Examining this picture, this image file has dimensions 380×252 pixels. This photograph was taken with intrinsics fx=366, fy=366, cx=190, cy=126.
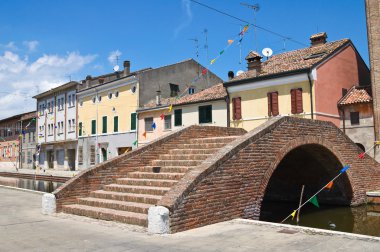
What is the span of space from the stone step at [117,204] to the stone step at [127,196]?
4.8 inches

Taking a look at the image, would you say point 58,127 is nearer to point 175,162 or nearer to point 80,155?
point 80,155

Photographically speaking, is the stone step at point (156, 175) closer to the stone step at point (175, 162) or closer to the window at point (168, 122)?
the stone step at point (175, 162)

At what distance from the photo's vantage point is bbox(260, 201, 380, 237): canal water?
11.7 metres

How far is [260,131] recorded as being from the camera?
1017 centimetres

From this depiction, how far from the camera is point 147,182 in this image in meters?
9.84

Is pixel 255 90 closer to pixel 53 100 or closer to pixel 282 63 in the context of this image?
pixel 282 63

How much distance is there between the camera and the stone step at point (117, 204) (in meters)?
8.38

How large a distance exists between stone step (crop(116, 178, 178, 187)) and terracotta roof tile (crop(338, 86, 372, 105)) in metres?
16.8

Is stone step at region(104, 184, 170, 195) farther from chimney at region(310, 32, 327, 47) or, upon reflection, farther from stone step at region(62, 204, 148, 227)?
chimney at region(310, 32, 327, 47)

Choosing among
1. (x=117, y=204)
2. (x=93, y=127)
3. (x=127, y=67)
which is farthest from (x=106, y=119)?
(x=117, y=204)

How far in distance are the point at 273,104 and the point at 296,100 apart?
4.83ft

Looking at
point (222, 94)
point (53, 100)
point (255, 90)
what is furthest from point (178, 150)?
point (53, 100)

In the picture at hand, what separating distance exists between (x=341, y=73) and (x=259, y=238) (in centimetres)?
1979

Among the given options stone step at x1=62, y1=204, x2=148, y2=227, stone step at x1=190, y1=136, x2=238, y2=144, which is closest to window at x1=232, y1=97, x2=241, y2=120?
stone step at x1=190, y1=136, x2=238, y2=144
